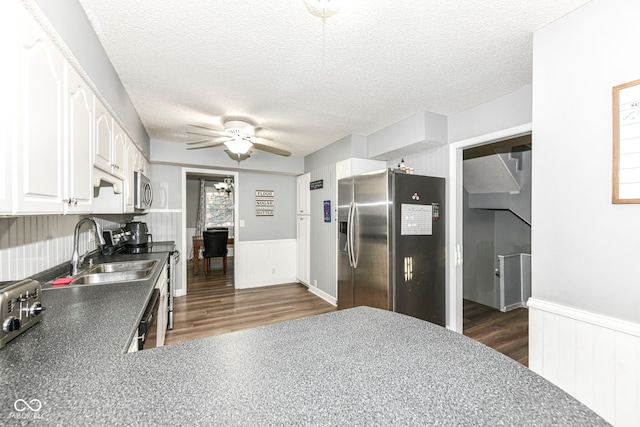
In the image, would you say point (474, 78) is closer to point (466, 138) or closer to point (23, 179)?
point (466, 138)

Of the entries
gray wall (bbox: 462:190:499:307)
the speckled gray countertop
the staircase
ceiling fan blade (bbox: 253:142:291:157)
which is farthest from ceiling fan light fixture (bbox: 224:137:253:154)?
gray wall (bbox: 462:190:499:307)

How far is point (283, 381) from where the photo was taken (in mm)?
724

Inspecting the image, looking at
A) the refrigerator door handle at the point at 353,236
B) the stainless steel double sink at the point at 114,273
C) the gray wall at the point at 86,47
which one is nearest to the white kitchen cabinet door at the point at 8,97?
the gray wall at the point at 86,47

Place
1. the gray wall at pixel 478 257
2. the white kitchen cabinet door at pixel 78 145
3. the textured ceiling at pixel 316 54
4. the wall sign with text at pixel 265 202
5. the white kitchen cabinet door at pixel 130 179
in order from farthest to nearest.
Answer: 1. the wall sign with text at pixel 265 202
2. the gray wall at pixel 478 257
3. the white kitchen cabinet door at pixel 130 179
4. the textured ceiling at pixel 316 54
5. the white kitchen cabinet door at pixel 78 145

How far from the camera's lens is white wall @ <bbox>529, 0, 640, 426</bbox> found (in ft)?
4.18

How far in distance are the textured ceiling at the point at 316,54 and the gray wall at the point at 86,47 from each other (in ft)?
0.26

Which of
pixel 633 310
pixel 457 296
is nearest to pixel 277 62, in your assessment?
pixel 633 310

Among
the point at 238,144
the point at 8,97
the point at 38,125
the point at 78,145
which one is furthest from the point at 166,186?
the point at 8,97

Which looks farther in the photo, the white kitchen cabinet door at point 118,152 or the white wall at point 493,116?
the white wall at point 493,116

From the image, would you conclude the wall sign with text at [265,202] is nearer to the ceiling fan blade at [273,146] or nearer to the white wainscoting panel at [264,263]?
the white wainscoting panel at [264,263]

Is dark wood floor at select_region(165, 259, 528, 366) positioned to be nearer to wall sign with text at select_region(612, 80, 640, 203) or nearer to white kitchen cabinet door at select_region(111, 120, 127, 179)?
white kitchen cabinet door at select_region(111, 120, 127, 179)

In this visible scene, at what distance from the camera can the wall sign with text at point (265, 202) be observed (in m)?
5.10

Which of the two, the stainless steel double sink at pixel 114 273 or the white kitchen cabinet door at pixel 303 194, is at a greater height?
the white kitchen cabinet door at pixel 303 194

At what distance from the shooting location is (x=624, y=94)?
4.21 feet
